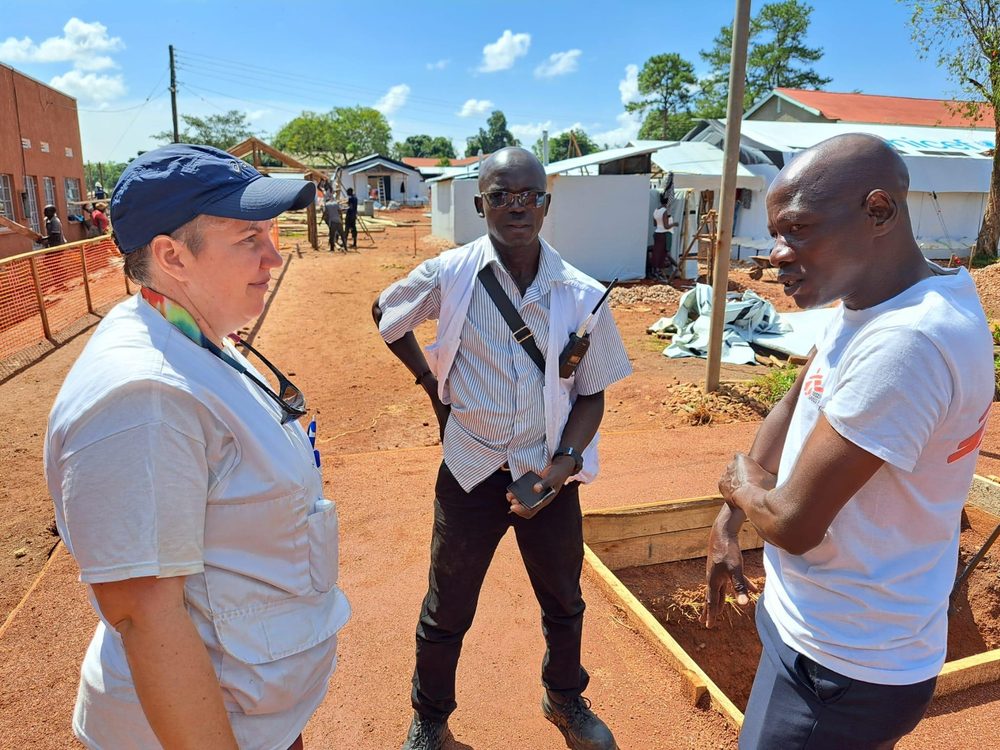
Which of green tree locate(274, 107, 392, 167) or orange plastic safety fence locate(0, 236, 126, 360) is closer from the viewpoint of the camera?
orange plastic safety fence locate(0, 236, 126, 360)

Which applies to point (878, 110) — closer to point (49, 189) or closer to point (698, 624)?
point (49, 189)

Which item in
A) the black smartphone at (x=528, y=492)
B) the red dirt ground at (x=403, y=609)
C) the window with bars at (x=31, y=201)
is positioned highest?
the window with bars at (x=31, y=201)

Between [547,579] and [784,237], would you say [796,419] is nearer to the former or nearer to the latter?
[784,237]

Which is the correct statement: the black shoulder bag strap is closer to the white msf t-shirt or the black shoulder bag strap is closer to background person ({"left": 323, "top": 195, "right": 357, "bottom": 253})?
the white msf t-shirt

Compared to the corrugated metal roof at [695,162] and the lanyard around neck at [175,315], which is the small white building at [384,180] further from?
the lanyard around neck at [175,315]

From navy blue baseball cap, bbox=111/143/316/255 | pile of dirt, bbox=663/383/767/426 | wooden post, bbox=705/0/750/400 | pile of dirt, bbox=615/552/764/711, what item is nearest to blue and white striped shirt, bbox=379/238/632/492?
navy blue baseball cap, bbox=111/143/316/255

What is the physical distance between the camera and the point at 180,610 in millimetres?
1196

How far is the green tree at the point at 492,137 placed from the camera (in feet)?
299

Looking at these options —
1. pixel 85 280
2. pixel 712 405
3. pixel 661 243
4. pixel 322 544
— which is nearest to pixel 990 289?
pixel 661 243

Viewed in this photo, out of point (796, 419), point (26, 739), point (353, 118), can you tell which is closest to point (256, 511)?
point (796, 419)

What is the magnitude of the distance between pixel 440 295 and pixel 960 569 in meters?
3.79

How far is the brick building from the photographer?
1806 centimetres

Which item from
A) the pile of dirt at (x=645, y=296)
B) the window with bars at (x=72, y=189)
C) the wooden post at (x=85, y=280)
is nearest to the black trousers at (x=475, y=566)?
the wooden post at (x=85, y=280)

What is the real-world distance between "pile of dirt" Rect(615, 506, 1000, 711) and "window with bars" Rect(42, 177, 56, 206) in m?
23.5
